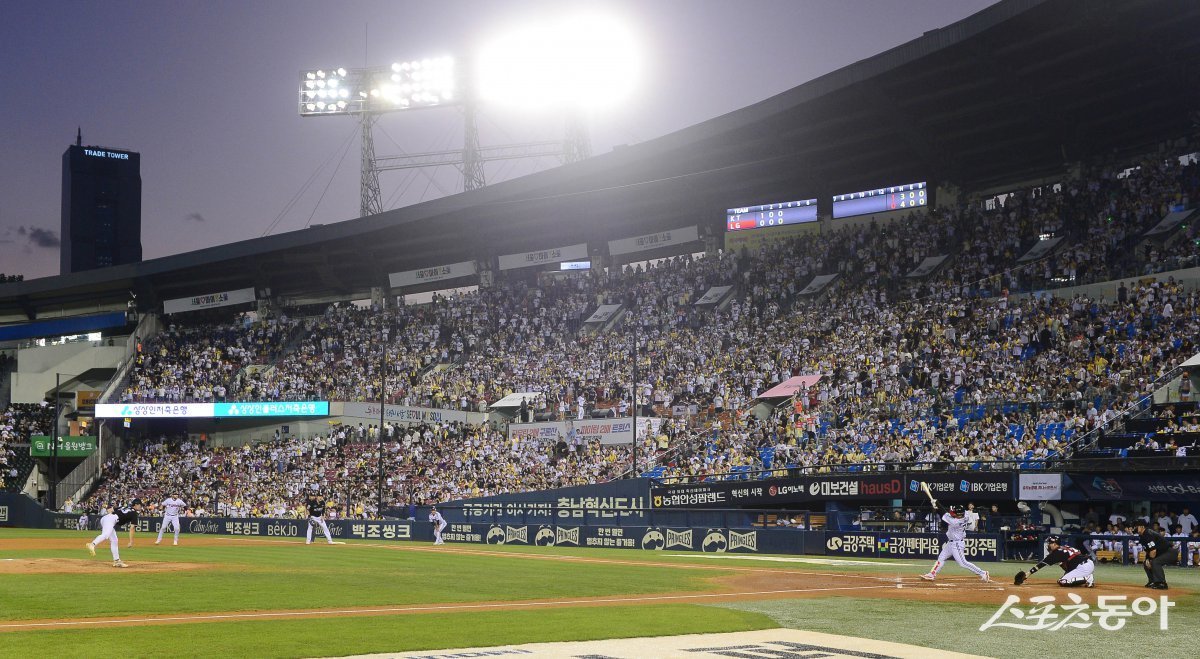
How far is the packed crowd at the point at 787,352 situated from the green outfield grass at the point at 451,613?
9528mm

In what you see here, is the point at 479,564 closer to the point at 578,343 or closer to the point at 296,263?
the point at 578,343

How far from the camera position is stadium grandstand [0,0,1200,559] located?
3903 centimetres

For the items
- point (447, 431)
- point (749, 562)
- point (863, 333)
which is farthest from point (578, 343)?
point (749, 562)

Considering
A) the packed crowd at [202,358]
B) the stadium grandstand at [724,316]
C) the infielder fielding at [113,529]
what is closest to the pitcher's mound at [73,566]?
the infielder fielding at [113,529]

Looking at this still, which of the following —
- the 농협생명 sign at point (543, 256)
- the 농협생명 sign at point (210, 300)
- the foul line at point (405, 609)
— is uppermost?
the 농협생명 sign at point (543, 256)

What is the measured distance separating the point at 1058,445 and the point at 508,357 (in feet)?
108

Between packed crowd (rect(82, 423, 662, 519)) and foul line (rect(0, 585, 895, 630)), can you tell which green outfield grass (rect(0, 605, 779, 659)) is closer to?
foul line (rect(0, 585, 895, 630))

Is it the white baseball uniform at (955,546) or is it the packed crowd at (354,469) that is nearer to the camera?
the white baseball uniform at (955,546)

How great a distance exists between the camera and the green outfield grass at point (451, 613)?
13.4 meters

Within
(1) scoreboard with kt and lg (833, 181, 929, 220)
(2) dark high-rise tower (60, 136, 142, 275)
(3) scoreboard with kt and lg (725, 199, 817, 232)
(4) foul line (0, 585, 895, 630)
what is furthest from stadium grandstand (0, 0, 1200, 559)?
(2) dark high-rise tower (60, 136, 142, 275)

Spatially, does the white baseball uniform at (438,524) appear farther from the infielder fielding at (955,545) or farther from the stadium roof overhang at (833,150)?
the infielder fielding at (955,545)

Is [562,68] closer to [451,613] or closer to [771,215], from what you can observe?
[771,215]

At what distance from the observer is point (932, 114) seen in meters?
50.0

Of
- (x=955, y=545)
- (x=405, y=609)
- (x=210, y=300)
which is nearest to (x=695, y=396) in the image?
(x=955, y=545)
